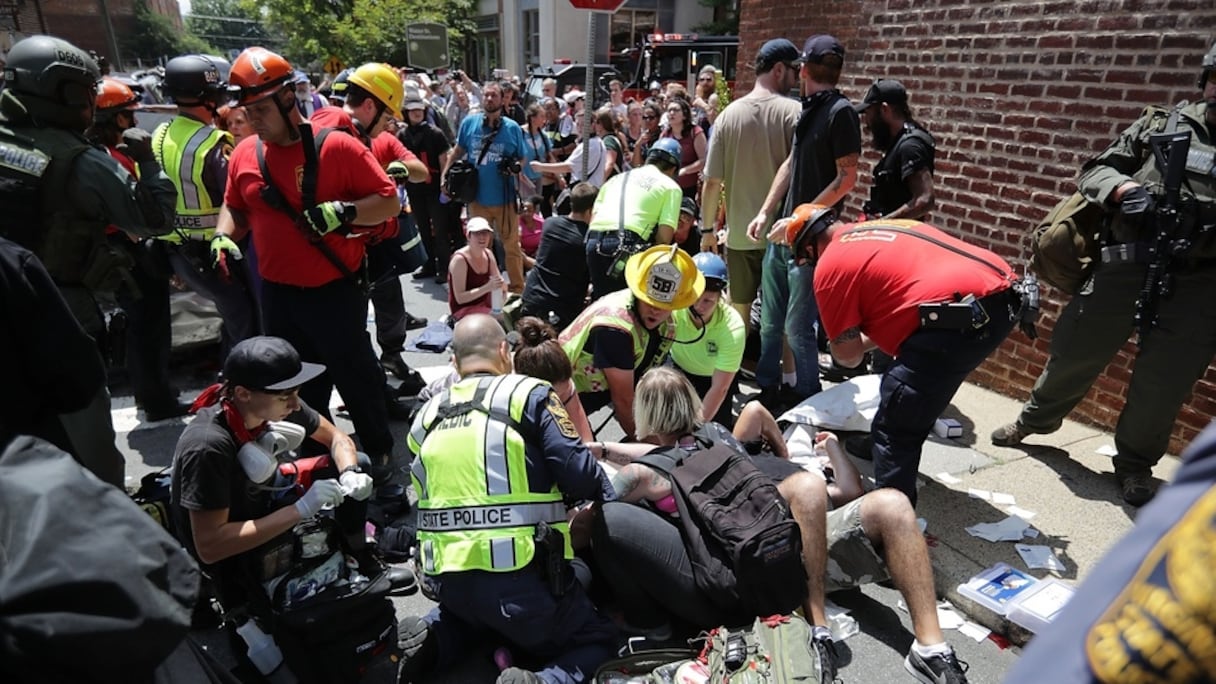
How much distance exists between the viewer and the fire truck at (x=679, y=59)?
52.9 feet

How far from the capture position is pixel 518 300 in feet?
17.0

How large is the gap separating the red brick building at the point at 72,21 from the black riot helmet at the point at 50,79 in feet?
84.6

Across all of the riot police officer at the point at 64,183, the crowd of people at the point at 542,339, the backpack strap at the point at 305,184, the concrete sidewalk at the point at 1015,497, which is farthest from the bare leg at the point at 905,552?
Answer: the riot police officer at the point at 64,183

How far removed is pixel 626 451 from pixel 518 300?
2123mm

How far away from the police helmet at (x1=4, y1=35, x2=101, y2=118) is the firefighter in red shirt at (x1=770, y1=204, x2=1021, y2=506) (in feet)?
11.3

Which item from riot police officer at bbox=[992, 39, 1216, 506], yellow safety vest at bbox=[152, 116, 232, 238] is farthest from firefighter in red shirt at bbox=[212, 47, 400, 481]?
riot police officer at bbox=[992, 39, 1216, 506]

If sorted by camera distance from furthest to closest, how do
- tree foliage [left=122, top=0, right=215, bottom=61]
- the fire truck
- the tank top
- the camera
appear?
tree foliage [left=122, top=0, right=215, bottom=61], the fire truck, the camera, the tank top

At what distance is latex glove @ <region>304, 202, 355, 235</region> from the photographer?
10.9 ft

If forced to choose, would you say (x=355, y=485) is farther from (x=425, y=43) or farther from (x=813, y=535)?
(x=425, y=43)

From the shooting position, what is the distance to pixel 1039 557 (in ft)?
10.7

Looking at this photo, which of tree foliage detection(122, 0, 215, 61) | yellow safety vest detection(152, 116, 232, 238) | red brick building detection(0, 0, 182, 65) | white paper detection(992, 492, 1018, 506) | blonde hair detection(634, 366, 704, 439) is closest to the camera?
blonde hair detection(634, 366, 704, 439)

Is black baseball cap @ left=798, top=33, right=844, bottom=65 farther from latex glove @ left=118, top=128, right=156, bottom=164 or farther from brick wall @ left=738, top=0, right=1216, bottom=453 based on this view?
latex glove @ left=118, top=128, right=156, bottom=164

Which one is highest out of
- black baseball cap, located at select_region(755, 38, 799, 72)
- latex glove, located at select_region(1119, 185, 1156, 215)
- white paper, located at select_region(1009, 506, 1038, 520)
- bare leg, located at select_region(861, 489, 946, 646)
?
black baseball cap, located at select_region(755, 38, 799, 72)

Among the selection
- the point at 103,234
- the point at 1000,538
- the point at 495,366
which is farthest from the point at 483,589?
the point at 103,234
